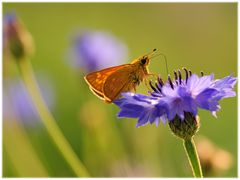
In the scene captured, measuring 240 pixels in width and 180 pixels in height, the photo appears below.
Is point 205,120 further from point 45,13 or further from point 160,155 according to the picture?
point 45,13

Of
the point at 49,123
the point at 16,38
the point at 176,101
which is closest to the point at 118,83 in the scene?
the point at 176,101

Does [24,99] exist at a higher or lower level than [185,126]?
lower

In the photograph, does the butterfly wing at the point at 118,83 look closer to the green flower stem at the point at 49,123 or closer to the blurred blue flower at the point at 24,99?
the green flower stem at the point at 49,123

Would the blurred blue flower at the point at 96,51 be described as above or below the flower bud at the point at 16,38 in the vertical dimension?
below

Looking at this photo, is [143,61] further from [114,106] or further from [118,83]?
[114,106]

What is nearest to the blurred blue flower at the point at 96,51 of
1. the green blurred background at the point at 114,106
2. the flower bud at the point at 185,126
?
the green blurred background at the point at 114,106

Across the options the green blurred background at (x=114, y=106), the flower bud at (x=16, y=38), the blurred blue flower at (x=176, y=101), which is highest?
the flower bud at (x=16, y=38)

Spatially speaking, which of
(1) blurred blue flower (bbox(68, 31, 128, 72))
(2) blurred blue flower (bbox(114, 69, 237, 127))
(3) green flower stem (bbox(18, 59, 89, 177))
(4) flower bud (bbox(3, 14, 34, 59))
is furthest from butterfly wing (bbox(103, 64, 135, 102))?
(1) blurred blue flower (bbox(68, 31, 128, 72))
